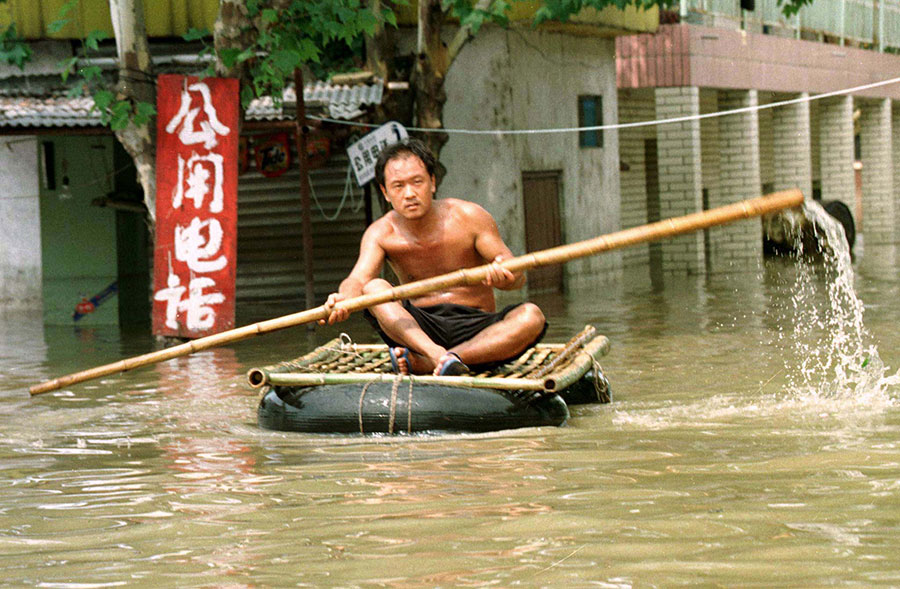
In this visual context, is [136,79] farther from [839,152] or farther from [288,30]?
[839,152]

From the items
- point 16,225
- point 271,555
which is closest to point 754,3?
point 16,225

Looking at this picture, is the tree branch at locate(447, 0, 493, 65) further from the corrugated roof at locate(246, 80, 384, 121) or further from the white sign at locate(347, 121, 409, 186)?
the white sign at locate(347, 121, 409, 186)

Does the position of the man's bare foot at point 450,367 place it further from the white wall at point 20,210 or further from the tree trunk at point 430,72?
the white wall at point 20,210

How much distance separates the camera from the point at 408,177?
25.9 feet

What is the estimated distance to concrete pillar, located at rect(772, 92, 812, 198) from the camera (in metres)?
25.0

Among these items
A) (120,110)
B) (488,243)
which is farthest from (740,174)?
(488,243)

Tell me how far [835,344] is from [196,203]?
5955mm

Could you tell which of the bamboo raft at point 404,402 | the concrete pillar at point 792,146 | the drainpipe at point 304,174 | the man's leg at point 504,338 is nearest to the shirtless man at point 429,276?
the man's leg at point 504,338

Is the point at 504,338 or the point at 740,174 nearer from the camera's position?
the point at 504,338

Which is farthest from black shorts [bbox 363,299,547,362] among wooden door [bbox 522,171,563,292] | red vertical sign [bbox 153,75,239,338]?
wooden door [bbox 522,171,563,292]

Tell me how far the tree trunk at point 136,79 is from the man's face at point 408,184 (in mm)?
5589

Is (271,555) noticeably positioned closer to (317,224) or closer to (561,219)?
(317,224)

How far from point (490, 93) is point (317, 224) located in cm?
293

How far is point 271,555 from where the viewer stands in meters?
4.69
